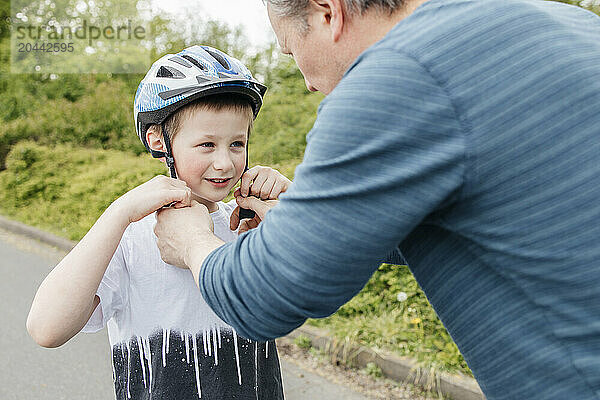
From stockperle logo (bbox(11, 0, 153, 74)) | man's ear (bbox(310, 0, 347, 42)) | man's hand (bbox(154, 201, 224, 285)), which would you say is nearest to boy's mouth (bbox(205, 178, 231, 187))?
man's hand (bbox(154, 201, 224, 285))

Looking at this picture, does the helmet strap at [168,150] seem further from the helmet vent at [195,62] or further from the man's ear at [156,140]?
the helmet vent at [195,62]

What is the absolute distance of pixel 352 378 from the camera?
13.8 feet

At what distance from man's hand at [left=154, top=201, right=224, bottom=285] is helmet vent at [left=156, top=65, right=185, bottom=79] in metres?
0.47

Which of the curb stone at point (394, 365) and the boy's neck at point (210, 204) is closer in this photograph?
the boy's neck at point (210, 204)

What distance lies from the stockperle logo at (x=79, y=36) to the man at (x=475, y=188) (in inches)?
566

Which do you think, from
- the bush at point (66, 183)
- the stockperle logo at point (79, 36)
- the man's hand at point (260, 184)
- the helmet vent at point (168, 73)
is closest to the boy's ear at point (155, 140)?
the helmet vent at point (168, 73)

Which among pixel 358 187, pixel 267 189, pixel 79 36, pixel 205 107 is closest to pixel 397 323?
pixel 267 189

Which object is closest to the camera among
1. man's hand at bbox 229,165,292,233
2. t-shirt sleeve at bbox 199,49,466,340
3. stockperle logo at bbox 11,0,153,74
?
t-shirt sleeve at bbox 199,49,466,340

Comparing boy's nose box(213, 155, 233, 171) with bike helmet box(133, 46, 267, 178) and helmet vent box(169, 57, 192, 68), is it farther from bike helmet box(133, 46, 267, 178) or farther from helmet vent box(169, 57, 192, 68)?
helmet vent box(169, 57, 192, 68)

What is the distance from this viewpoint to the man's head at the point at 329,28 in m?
1.23

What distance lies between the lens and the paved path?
13.8 ft

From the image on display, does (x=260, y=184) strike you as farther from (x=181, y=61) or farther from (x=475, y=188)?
(x=475, y=188)

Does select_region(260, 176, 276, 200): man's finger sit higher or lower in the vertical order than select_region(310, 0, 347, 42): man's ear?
lower

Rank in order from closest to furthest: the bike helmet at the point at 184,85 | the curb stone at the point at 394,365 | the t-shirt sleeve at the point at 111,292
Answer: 1. the t-shirt sleeve at the point at 111,292
2. the bike helmet at the point at 184,85
3. the curb stone at the point at 394,365
